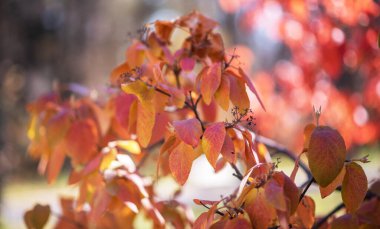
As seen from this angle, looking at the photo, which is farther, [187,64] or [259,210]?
[187,64]

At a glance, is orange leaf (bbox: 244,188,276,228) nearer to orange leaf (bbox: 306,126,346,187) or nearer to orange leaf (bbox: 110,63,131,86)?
orange leaf (bbox: 306,126,346,187)

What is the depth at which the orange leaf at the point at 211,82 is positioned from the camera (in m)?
1.19

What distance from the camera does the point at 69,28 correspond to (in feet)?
45.7

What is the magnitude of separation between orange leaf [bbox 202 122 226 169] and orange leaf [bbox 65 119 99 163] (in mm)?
605

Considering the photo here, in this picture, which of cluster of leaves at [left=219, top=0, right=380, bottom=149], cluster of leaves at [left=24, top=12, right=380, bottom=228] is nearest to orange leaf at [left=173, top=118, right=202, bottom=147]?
cluster of leaves at [left=24, top=12, right=380, bottom=228]

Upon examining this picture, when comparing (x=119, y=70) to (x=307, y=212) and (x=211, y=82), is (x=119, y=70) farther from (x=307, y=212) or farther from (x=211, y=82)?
(x=307, y=212)

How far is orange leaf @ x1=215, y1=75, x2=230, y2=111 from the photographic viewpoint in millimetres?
1217

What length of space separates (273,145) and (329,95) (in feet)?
7.04

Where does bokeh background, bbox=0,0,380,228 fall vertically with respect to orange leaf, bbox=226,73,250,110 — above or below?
above

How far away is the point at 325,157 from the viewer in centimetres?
100

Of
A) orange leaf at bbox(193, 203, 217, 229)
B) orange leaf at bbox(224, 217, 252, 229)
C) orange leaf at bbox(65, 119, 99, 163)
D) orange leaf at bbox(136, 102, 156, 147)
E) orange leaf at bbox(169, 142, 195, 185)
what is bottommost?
orange leaf at bbox(224, 217, 252, 229)

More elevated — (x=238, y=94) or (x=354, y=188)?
(x=238, y=94)

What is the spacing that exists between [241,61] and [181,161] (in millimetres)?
3858

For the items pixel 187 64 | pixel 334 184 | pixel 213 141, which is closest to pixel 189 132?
pixel 213 141
